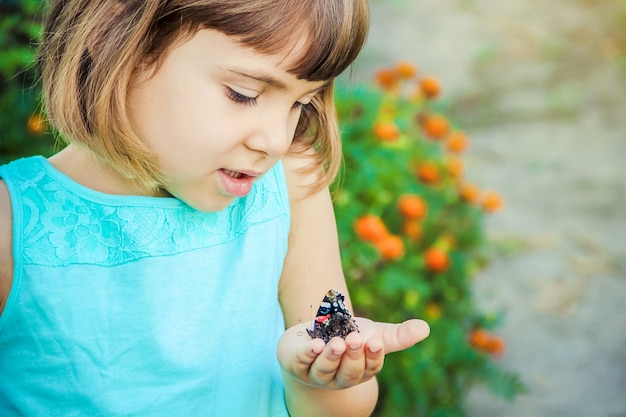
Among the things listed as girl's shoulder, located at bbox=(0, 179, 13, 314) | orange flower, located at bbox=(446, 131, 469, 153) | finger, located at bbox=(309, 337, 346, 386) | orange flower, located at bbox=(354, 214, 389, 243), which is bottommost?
finger, located at bbox=(309, 337, 346, 386)

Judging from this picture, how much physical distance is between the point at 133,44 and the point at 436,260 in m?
1.54

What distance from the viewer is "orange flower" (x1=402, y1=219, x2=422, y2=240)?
269cm

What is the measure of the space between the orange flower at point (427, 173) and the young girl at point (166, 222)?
53.1 inches

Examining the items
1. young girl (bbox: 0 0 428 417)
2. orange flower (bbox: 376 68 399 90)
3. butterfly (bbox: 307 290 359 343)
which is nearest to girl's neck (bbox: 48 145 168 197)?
young girl (bbox: 0 0 428 417)

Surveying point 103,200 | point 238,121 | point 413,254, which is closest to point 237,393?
point 103,200

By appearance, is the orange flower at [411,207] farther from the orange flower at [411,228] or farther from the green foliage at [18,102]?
the green foliage at [18,102]

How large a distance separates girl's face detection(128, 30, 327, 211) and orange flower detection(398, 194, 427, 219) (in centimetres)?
126

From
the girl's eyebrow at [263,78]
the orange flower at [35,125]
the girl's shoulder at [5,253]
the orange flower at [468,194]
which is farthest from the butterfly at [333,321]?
the orange flower at [468,194]

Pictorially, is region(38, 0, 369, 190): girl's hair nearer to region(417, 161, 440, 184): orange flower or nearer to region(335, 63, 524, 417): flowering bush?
region(335, 63, 524, 417): flowering bush

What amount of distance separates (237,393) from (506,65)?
447 centimetres

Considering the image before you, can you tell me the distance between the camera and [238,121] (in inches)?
52.6

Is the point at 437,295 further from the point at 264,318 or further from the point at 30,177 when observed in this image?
the point at 30,177

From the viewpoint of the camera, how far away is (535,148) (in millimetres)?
4609

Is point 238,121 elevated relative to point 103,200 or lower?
elevated
